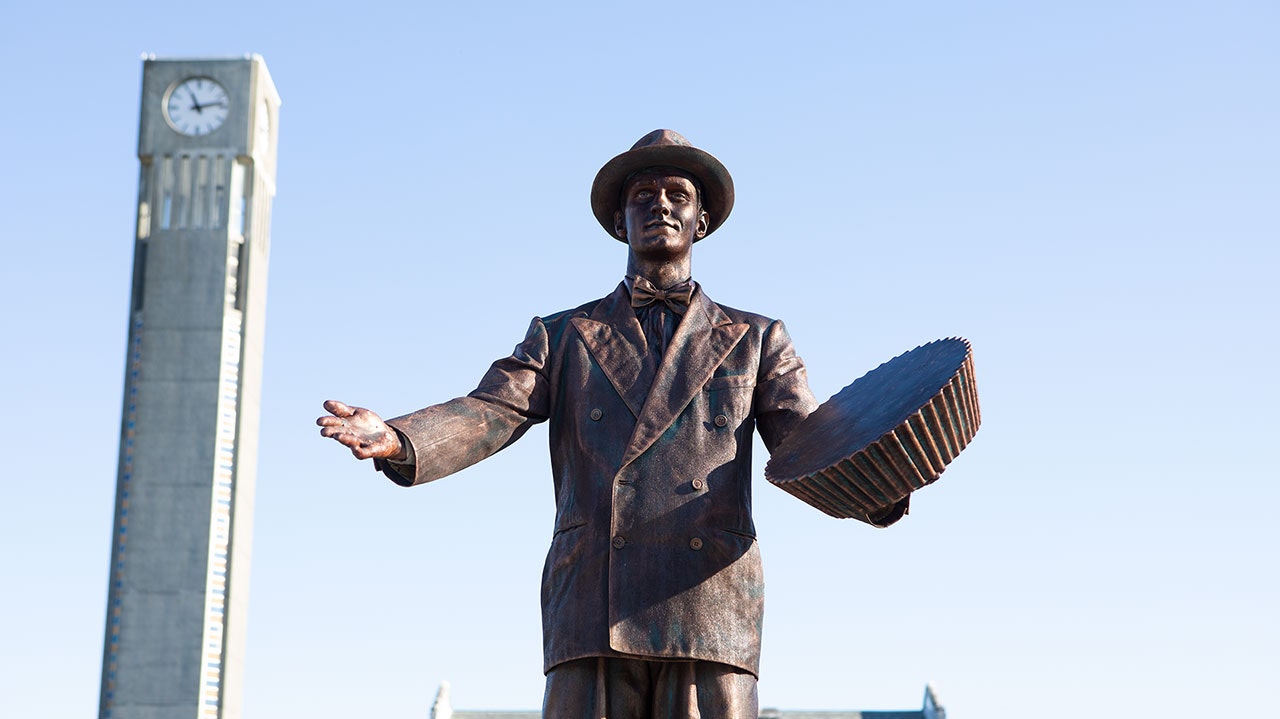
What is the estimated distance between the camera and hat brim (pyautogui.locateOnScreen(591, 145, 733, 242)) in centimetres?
709

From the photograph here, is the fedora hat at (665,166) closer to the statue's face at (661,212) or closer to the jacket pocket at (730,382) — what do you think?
the statue's face at (661,212)

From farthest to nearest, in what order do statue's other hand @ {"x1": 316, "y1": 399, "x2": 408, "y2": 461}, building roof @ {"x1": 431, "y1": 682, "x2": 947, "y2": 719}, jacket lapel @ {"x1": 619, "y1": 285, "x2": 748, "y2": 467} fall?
building roof @ {"x1": 431, "y1": 682, "x2": 947, "y2": 719}, jacket lapel @ {"x1": 619, "y1": 285, "x2": 748, "y2": 467}, statue's other hand @ {"x1": 316, "y1": 399, "x2": 408, "y2": 461}

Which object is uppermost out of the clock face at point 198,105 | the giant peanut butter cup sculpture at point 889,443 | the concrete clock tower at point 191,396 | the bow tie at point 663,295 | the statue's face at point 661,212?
the clock face at point 198,105

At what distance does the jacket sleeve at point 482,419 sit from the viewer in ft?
21.2

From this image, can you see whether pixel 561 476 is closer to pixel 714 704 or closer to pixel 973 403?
pixel 714 704

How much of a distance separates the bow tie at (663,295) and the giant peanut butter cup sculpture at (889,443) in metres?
0.83

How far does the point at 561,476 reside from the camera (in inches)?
272

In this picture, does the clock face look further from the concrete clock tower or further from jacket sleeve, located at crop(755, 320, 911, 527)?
jacket sleeve, located at crop(755, 320, 911, 527)

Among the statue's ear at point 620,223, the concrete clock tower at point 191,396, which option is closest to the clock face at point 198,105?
the concrete clock tower at point 191,396

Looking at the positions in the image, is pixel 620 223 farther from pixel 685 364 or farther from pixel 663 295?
pixel 685 364

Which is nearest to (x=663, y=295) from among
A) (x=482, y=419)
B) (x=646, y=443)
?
(x=646, y=443)

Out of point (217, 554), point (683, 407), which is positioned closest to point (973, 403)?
point (683, 407)

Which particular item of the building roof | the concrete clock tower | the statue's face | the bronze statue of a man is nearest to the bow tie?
the bronze statue of a man

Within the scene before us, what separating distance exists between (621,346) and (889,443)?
1.31 meters
